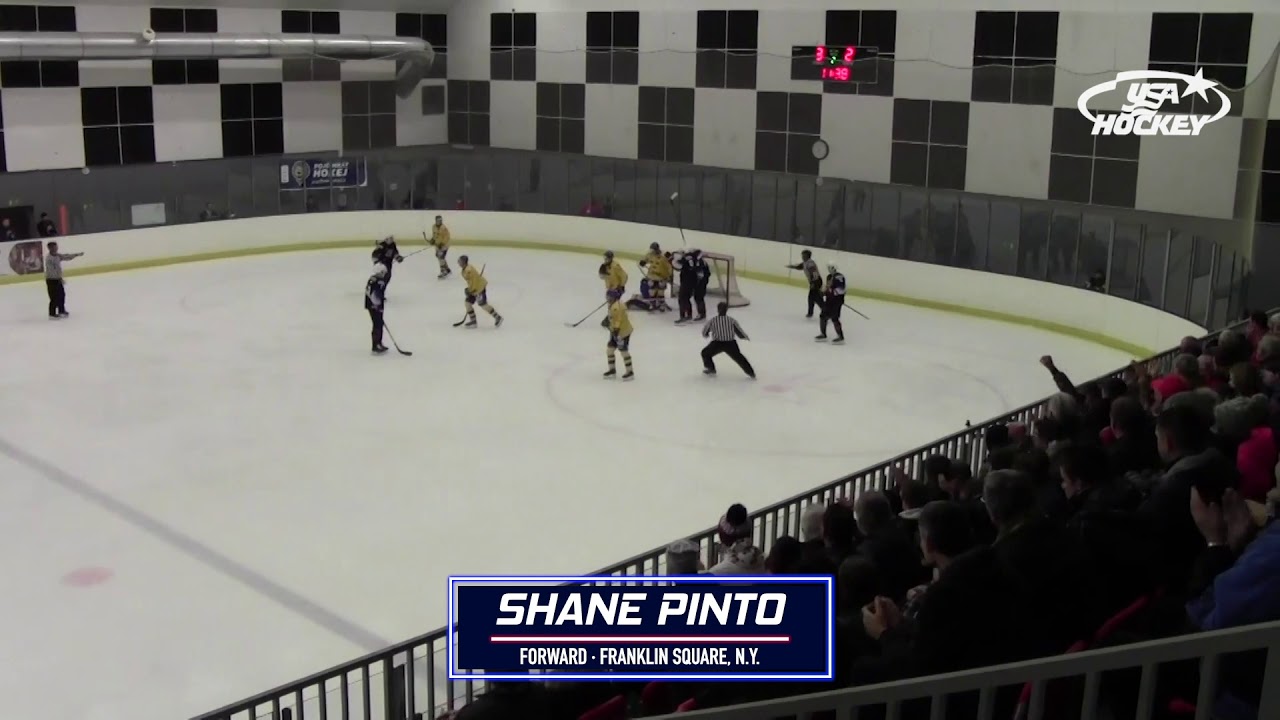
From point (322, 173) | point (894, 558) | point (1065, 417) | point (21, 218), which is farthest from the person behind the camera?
point (322, 173)

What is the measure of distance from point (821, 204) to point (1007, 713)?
1881cm

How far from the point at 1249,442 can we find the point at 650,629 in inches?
108

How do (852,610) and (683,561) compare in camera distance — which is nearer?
(852,610)

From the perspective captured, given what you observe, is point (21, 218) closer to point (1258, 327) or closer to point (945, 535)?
point (1258, 327)

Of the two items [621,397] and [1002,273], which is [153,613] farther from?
[1002,273]

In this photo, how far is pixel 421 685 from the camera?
7293mm

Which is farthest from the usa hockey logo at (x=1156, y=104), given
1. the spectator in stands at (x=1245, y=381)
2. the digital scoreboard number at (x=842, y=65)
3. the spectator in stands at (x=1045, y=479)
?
the spectator in stands at (x=1045, y=479)

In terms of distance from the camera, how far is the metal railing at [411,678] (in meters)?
5.10

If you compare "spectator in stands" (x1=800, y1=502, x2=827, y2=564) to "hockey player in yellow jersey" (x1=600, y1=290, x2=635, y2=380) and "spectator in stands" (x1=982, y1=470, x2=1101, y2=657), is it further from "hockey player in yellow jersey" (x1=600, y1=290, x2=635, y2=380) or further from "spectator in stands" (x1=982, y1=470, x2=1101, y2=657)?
"hockey player in yellow jersey" (x1=600, y1=290, x2=635, y2=380)

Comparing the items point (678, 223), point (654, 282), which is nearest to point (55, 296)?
point (654, 282)

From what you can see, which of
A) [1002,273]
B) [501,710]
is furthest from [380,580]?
[1002,273]

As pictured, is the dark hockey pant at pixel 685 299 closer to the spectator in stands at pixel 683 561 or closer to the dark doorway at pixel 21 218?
the dark doorway at pixel 21 218

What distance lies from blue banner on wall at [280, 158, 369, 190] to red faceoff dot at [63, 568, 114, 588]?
1674 centimetres

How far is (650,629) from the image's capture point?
454 centimetres
